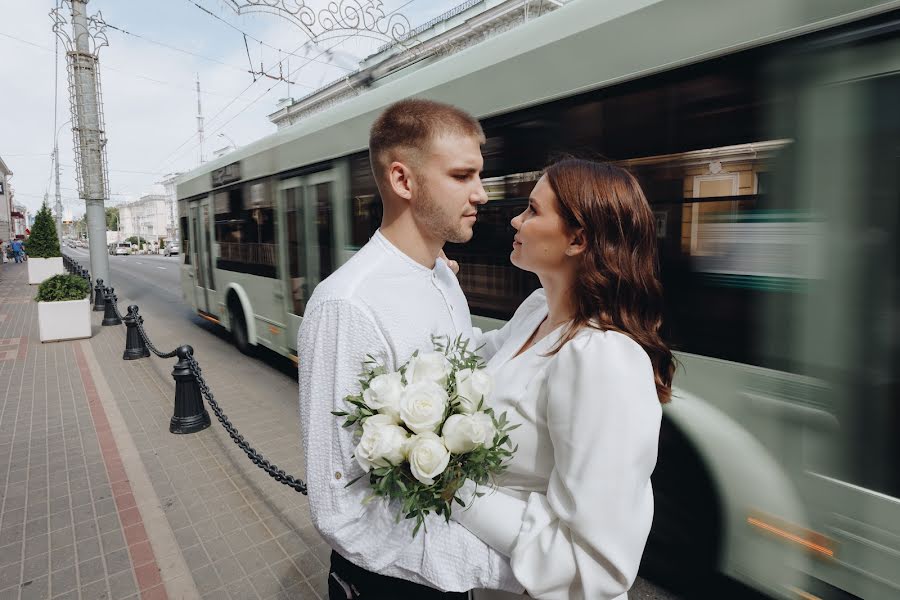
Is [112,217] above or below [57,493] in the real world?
above

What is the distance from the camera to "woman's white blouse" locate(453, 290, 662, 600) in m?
1.08

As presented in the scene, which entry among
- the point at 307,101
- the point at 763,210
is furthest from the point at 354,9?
the point at 307,101

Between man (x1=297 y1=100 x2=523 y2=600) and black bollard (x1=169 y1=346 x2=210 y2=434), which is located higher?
man (x1=297 y1=100 x2=523 y2=600)

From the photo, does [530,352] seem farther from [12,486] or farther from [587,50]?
[12,486]

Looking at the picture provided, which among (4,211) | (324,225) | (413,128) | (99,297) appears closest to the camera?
(413,128)

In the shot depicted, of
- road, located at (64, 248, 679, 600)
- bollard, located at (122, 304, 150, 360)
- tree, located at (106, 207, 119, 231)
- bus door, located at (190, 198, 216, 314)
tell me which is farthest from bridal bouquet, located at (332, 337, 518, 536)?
tree, located at (106, 207, 119, 231)

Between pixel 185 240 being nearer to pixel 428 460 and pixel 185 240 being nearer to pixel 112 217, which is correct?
pixel 428 460

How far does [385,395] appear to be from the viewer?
1.12 m

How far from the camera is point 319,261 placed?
629 centimetres

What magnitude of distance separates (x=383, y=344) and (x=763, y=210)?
2009mm

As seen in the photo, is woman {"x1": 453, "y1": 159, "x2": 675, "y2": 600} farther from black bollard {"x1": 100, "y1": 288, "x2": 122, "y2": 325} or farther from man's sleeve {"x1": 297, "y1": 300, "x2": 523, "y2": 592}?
black bollard {"x1": 100, "y1": 288, "x2": 122, "y2": 325}

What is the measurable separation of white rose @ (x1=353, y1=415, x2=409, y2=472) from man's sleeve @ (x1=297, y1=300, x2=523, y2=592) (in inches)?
5.5

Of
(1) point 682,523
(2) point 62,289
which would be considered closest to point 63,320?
(2) point 62,289

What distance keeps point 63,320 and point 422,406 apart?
11.6m
